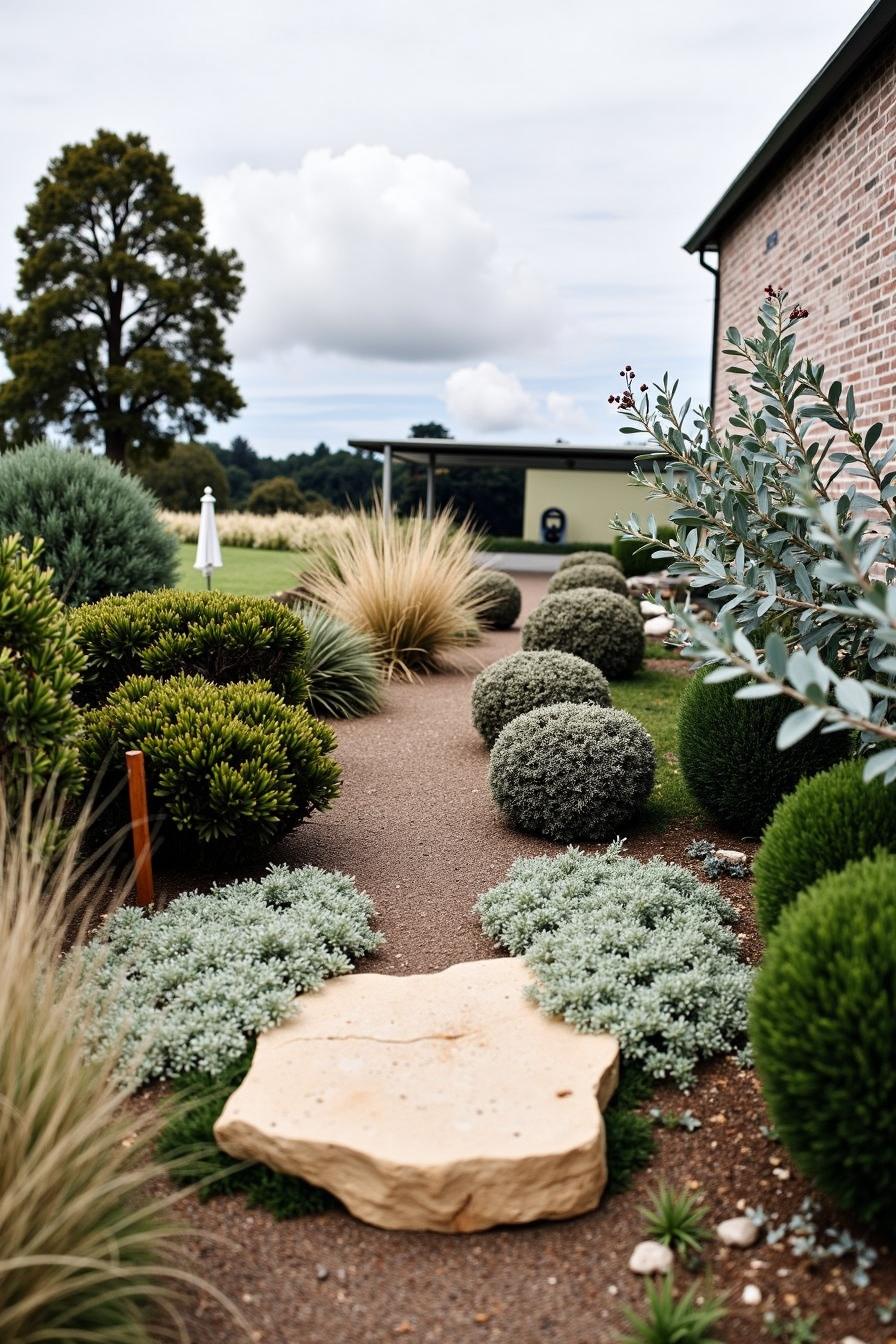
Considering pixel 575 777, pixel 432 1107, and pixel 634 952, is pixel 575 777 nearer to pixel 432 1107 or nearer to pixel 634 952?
pixel 634 952

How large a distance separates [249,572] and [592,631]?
1003 centimetres

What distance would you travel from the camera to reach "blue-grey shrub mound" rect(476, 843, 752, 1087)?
299cm

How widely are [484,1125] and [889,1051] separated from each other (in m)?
1.01

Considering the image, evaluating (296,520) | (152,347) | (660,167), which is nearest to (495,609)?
(660,167)

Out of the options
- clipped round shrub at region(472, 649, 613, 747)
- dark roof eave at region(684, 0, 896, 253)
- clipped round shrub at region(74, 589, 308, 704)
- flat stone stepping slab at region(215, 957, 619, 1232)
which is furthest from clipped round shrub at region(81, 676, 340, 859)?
dark roof eave at region(684, 0, 896, 253)

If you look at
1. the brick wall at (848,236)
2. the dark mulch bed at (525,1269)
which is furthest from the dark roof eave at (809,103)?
the dark mulch bed at (525,1269)

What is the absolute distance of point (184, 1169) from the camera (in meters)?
2.52

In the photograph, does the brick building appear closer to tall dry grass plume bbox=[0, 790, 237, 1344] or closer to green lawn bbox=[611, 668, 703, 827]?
green lawn bbox=[611, 668, 703, 827]

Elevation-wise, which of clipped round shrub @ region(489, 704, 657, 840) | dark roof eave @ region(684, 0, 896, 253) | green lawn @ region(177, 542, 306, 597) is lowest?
clipped round shrub @ region(489, 704, 657, 840)

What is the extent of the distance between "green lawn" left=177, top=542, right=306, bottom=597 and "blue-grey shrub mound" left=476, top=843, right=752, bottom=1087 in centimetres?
841

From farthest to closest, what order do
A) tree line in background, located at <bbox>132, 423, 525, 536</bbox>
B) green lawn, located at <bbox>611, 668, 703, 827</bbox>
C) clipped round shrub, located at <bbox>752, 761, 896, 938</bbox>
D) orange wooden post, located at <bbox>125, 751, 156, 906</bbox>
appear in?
tree line in background, located at <bbox>132, 423, 525, 536</bbox>, green lawn, located at <bbox>611, 668, 703, 827</bbox>, orange wooden post, located at <bbox>125, 751, 156, 906</bbox>, clipped round shrub, located at <bbox>752, 761, 896, 938</bbox>

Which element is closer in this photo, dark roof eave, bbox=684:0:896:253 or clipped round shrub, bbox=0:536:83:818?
clipped round shrub, bbox=0:536:83:818

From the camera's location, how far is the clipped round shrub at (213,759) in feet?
13.2

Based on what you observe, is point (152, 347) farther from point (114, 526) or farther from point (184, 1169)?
point (184, 1169)
